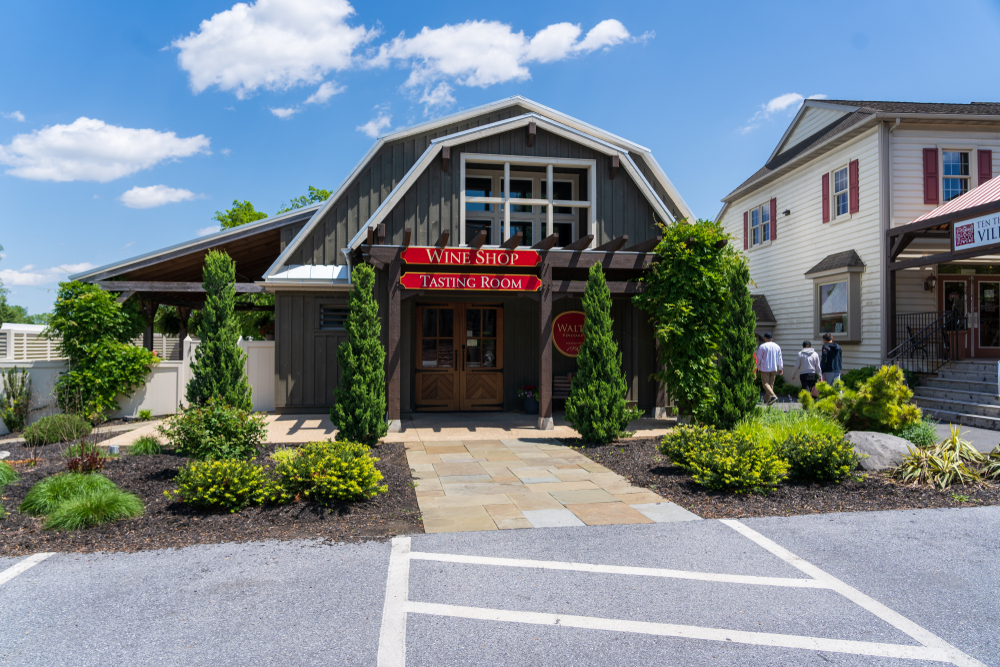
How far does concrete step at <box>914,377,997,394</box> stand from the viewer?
11.7 meters

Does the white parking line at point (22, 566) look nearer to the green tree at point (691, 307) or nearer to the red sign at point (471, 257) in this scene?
the red sign at point (471, 257)

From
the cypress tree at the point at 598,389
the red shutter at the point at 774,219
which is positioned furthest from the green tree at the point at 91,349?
the red shutter at the point at 774,219

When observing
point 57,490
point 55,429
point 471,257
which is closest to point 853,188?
point 471,257

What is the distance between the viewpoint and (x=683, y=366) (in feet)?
33.9

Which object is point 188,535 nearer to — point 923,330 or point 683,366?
point 683,366

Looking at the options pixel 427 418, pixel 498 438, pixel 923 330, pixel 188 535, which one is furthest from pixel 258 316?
Answer: pixel 923 330

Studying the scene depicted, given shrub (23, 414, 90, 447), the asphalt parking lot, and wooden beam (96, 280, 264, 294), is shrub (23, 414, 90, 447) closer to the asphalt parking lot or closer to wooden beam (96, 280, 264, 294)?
wooden beam (96, 280, 264, 294)

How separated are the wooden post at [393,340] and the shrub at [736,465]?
17.5 feet

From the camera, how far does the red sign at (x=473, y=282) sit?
1023 centimetres

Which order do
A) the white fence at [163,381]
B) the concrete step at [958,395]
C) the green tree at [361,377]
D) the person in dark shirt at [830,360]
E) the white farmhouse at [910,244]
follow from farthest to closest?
the person in dark shirt at [830,360] < the white farmhouse at [910,244] < the concrete step at [958,395] < the white fence at [163,381] < the green tree at [361,377]

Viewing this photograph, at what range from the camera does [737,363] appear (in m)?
9.30

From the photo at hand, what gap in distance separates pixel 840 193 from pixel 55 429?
18.6 m

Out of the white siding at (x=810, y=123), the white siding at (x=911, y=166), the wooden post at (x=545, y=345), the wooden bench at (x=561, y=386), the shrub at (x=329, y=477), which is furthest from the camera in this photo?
the white siding at (x=810, y=123)

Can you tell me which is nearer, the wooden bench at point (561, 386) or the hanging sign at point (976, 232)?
the hanging sign at point (976, 232)
